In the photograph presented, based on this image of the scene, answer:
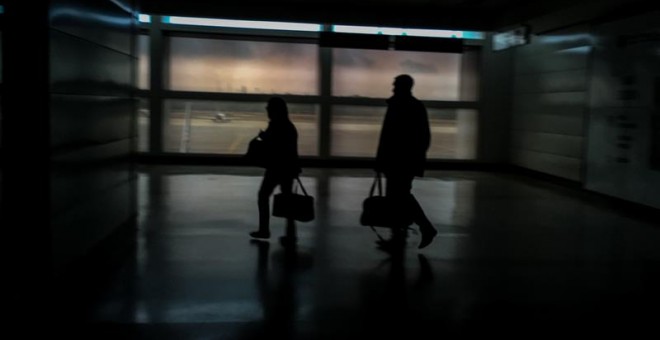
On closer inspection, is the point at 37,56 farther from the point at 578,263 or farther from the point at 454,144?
the point at 454,144

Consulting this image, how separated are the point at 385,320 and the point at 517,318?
96 cm

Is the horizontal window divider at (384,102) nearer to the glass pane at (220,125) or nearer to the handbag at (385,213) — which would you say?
the glass pane at (220,125)

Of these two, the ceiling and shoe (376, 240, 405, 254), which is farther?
the ceiling

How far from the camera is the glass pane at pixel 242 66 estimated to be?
58.2ft

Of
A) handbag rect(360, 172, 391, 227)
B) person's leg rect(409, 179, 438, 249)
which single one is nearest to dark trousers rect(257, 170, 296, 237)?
handbag rect(360, 172, 391, 227)

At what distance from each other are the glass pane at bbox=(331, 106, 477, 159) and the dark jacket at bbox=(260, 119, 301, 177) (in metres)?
10.3

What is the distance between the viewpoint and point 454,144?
18.7m

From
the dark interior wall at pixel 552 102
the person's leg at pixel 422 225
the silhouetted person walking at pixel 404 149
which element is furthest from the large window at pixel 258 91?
the person's leg at pixel 422 225

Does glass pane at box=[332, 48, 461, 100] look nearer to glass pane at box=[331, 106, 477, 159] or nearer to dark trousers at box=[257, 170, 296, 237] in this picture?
glass pane at box=[331, 106, 477, 159]

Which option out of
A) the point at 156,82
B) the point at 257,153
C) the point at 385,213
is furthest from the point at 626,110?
the point at 156,82

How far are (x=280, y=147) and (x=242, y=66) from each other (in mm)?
10553

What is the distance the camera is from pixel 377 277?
6219 mm

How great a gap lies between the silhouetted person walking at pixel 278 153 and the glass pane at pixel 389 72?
34.0 feet

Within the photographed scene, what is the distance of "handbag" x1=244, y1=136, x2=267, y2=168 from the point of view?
7578mm
